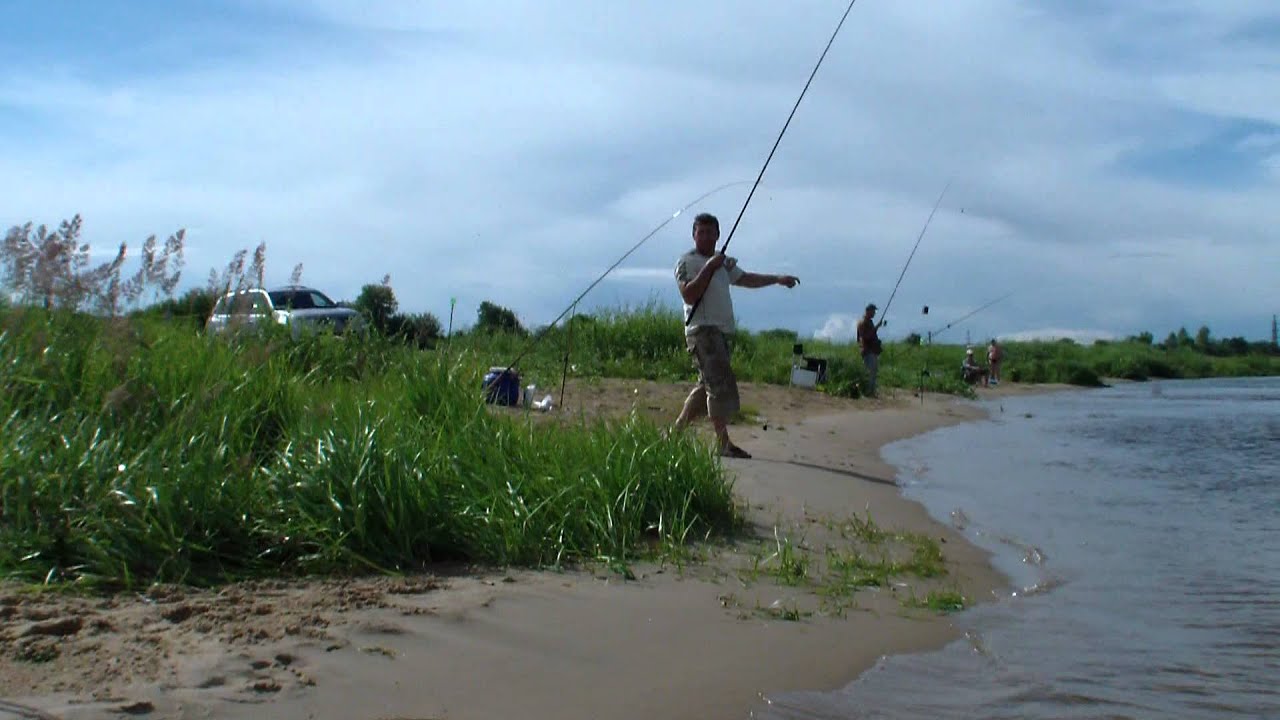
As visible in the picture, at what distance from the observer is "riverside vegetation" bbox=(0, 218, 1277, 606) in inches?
147

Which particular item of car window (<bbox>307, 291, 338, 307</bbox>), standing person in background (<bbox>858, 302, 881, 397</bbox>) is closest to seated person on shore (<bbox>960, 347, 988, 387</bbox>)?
standing person in background (<bbox>858, 302, 881, 397</bbox>)

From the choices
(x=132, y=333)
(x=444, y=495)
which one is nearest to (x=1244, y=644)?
(x=444, y=495)

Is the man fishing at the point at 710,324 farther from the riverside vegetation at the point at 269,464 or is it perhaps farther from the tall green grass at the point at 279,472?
the tall green grass at the point at 279,472

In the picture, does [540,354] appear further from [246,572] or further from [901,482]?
[246,572]

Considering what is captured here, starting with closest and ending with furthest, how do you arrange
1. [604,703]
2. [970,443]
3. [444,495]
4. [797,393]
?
[604,703] < [444,495] < [970,443] < [797,393]

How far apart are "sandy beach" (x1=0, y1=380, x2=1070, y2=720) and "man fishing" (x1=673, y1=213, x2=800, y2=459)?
87.0 inches

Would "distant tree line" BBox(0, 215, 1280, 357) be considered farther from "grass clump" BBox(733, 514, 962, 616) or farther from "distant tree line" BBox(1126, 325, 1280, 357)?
"distant tree line" BBox(1126, 325, 1280, 357)

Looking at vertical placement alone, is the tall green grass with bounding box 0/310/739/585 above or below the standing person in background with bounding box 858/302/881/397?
below

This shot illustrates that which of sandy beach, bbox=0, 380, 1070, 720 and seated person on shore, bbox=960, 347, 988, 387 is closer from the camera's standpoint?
sandy beach, bbox=0, 380, 1070, 720

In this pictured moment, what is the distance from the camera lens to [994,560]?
4758 millimetres

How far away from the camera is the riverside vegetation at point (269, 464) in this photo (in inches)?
147

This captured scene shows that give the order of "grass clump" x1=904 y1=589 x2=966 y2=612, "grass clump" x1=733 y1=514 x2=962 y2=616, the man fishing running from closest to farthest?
"grass clump" x1=904 y1=589 x2=966 y2=612 → "grass clump" x1=733 y1=514 x2=962 y2=616 → the man fishing

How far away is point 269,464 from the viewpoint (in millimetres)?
4477

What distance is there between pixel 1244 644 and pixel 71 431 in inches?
174
